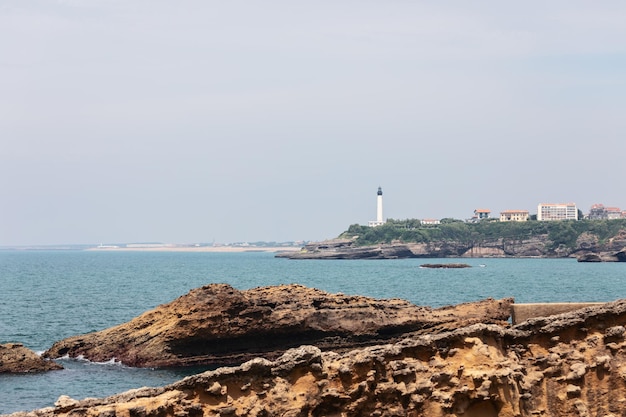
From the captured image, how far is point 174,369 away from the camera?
40.6 metres

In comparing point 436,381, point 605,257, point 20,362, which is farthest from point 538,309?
point 605,257

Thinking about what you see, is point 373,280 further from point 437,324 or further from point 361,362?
point 361,362

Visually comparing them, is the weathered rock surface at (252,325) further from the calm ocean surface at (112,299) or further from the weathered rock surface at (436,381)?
the weathered rock surface at (436,381)

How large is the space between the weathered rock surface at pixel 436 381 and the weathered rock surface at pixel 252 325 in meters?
27.6

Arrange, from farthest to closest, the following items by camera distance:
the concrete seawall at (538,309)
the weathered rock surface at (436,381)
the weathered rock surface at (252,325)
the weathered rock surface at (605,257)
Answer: the weathered rock surface at (605,257) < the weathered rock surface at (252,325) < the concrete seawall at (538,309) < the weathered rock surface at (436,381)

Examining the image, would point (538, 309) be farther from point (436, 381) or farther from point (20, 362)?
point (20, 362)

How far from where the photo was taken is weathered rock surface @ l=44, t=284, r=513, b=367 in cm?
4162

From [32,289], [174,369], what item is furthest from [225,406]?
[32,289]

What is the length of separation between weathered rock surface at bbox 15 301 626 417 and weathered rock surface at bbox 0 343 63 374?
28506mm

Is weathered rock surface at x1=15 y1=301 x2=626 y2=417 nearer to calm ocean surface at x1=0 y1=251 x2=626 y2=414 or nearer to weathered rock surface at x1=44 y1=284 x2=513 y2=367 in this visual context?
calm ocean surface at x1=0 y1=251 x2=626 y2=414

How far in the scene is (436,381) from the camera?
14203 millimetres

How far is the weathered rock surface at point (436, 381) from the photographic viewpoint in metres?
13.4

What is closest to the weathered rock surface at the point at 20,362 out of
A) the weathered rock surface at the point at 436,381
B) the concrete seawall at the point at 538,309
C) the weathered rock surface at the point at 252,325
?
the weathered rock surface at the point at 252,325

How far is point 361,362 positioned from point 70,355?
3325 centimetres
